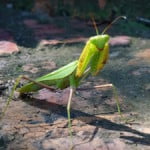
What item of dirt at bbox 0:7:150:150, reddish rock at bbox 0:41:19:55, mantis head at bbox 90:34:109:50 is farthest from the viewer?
reddish rock at bbox 0:41:19:55

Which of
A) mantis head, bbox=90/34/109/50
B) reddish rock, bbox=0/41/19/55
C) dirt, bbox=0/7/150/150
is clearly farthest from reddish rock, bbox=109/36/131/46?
mantis head, bbox=90/34/109/50

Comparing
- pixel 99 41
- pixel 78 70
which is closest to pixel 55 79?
pixel 78 70

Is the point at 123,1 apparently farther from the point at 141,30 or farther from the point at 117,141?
the point at 117,141

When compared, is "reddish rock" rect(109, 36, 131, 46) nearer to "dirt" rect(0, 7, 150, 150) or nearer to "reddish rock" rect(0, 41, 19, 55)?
"dirt" rect(0, 7, 150, 150)

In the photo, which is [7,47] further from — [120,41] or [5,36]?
[120,41]

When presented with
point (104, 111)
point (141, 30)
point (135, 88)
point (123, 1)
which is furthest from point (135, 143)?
point (123, 1)

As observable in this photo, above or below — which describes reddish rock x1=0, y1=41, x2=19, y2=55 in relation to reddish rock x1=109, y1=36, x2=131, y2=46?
above
